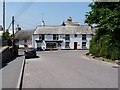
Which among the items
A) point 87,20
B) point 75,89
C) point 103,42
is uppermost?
point 87,20

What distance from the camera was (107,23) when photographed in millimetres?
29906

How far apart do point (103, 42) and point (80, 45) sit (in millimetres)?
51039

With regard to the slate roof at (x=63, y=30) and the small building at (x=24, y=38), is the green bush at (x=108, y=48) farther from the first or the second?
the small building at (x=24, y=38)

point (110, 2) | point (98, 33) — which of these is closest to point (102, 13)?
point (110, 2)

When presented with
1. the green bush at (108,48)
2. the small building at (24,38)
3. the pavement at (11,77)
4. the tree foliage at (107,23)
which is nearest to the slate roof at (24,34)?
the small building at (24,38)

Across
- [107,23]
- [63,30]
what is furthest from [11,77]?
[63,30]

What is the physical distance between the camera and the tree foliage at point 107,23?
29.3 m

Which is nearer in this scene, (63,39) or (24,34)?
(63,39)

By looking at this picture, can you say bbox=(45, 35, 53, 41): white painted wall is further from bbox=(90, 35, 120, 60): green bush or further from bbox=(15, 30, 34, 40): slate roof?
bbox=(90, 35, 120, 60): green bush

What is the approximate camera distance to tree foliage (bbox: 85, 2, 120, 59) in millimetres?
29344

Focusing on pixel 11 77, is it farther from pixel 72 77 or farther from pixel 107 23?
pixel 107 23

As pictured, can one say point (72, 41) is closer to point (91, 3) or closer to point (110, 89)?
point (91, 3)

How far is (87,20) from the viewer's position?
1422 inches

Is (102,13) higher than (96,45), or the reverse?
(102,13)
